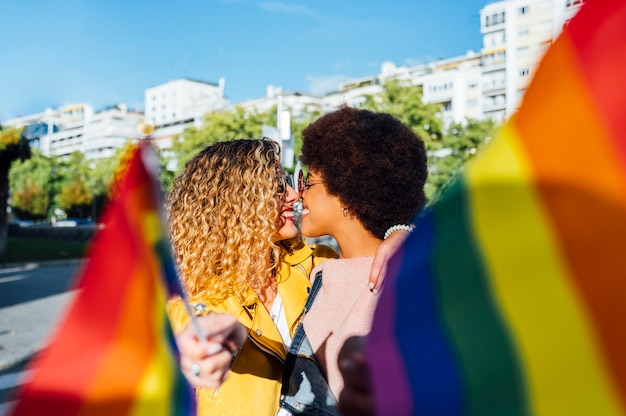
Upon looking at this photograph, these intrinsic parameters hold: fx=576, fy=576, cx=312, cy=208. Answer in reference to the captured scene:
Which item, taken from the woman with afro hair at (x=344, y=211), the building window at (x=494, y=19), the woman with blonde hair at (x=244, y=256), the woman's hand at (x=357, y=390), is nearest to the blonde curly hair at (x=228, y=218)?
the woman with blonde hair at (x=244, y=256)

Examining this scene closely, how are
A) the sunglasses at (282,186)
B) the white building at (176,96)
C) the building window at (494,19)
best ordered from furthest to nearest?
1. the white building at (176,96)
2. the building window at (494,19)
3. the sunglasses at (282,186)

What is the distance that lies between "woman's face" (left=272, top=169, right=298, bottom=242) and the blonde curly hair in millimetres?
35

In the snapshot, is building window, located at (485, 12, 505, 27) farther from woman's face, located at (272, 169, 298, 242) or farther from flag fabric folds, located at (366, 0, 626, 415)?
flag fabric folds, located at (366, 0, 626, 415)

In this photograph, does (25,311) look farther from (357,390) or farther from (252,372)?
(357,390)

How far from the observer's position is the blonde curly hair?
7.12 feet

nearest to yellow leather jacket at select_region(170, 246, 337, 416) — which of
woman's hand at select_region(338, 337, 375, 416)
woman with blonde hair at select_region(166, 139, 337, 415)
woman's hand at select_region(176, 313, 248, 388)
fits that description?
woman with blonde hair at select_region(166, 139, 337, 415)

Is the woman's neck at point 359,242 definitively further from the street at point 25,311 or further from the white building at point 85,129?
the white building at point 85,129

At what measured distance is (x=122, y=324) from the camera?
3.68 ft

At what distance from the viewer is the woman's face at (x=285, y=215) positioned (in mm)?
2477

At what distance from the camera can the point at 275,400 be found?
2.03 metres

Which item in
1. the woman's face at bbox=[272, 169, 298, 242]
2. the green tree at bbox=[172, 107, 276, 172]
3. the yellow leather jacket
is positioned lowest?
the yellow leather jacket

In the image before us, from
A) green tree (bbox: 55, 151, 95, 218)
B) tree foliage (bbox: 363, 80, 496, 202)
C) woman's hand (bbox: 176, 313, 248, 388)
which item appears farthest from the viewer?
green tree (bbox: 55, 151, 95, 218)

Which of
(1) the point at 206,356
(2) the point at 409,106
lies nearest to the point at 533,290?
(1) the point at 206,356

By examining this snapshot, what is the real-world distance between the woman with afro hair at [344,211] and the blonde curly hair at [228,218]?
0.21 m
